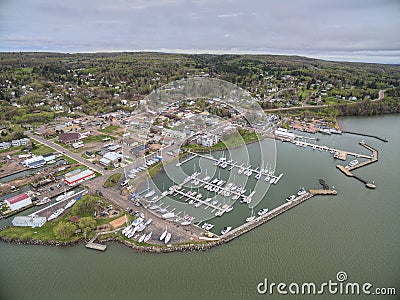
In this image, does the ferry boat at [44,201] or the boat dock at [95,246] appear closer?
the boat dock at [95,246]

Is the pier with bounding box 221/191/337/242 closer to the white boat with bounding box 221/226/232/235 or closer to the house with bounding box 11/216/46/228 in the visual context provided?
the white boat with bounding box 221/226/232/235

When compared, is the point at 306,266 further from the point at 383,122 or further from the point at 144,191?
the point at 383,122

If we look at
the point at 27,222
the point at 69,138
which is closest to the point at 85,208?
the point at 27,222

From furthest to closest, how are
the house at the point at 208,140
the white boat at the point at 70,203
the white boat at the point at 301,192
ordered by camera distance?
1. the house at the point at 208,140
2. the white boat at the point at 301,192
3. the white boat at the point at 70,203

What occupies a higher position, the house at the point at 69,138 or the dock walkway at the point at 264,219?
the house at the point at 69,138

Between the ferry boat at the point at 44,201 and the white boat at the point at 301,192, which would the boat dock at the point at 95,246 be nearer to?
the ferry boat at the point at 44,201

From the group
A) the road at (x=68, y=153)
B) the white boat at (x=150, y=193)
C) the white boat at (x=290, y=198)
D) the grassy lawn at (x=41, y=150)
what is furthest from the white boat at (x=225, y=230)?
the grassy lawn at (x=41, y=150)
